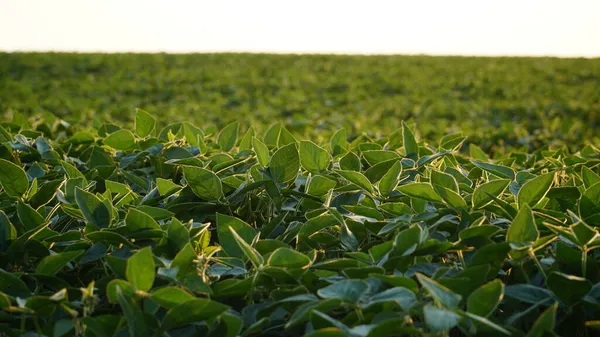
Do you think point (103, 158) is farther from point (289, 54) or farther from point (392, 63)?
point (289, 54)

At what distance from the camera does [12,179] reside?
1772mm

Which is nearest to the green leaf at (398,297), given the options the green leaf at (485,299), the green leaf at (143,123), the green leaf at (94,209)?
the green leaf at (485,299)

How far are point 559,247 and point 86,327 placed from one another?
3.31ft

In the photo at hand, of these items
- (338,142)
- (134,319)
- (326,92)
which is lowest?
(326,92)

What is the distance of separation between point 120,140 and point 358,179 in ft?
3.30

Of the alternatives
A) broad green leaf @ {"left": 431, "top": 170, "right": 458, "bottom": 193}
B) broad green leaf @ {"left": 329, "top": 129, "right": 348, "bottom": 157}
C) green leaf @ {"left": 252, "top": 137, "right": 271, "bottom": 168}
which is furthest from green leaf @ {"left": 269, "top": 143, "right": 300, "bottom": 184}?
broad green leaf @ {"left": 329, "top": 129, "right": 348, "bottom": 157}

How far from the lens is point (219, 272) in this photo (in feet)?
4.51

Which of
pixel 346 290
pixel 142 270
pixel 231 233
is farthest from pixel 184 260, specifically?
pixel 346 290

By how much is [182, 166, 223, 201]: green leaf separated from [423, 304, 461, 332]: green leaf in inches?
29.2

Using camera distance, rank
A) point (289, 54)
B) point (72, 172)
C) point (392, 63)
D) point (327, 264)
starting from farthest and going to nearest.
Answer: point (289, 54) → point (392, 63) → point (72, 172) → point (327, 264)

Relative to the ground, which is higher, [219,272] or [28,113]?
[219,272]

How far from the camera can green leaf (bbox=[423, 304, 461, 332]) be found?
1044 mm

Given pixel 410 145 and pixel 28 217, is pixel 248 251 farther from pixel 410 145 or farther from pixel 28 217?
pixel 410 145

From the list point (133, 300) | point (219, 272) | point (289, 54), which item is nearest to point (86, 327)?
point (133, 300)
